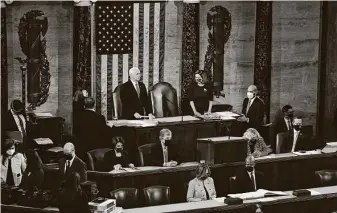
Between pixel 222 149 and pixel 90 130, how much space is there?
2.14 m

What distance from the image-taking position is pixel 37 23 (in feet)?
53.8

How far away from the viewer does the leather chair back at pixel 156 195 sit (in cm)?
1305

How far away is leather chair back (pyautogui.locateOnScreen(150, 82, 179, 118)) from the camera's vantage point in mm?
16375

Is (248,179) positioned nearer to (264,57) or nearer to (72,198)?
(72,198)

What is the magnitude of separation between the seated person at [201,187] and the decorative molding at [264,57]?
14.6ft

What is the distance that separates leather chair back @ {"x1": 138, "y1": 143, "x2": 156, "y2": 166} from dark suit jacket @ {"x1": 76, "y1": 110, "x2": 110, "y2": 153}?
35.3 inches

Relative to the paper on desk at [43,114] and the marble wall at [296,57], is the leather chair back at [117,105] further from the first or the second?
the marble wall at [296,57]

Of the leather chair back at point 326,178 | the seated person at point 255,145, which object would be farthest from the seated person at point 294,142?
the leather chair back at point 326,178

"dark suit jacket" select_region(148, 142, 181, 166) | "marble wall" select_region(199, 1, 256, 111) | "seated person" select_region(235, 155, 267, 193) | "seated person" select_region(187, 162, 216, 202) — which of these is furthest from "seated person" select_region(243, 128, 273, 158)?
"marble wall" select_region(199, 1, 256, 111)

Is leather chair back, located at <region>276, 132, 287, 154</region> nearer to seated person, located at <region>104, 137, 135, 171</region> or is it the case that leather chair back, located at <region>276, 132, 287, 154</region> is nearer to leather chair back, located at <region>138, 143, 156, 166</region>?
leather chair back, located at <region>138, 143, 156, 166</region>

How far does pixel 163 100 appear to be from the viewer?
16.5 meters

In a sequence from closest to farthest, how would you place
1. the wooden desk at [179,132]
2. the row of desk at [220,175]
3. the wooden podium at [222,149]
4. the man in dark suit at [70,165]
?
1. the man in dark suit at [70,165]
2. the row of desk at [220,175]
3. the wooden podium at [222,149]
4. the wooden desk at [179,132]

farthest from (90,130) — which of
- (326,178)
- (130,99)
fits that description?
(326,178)

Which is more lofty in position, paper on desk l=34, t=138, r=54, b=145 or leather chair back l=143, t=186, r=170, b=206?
paper on desk l=34, t=138, r=54, b=145
